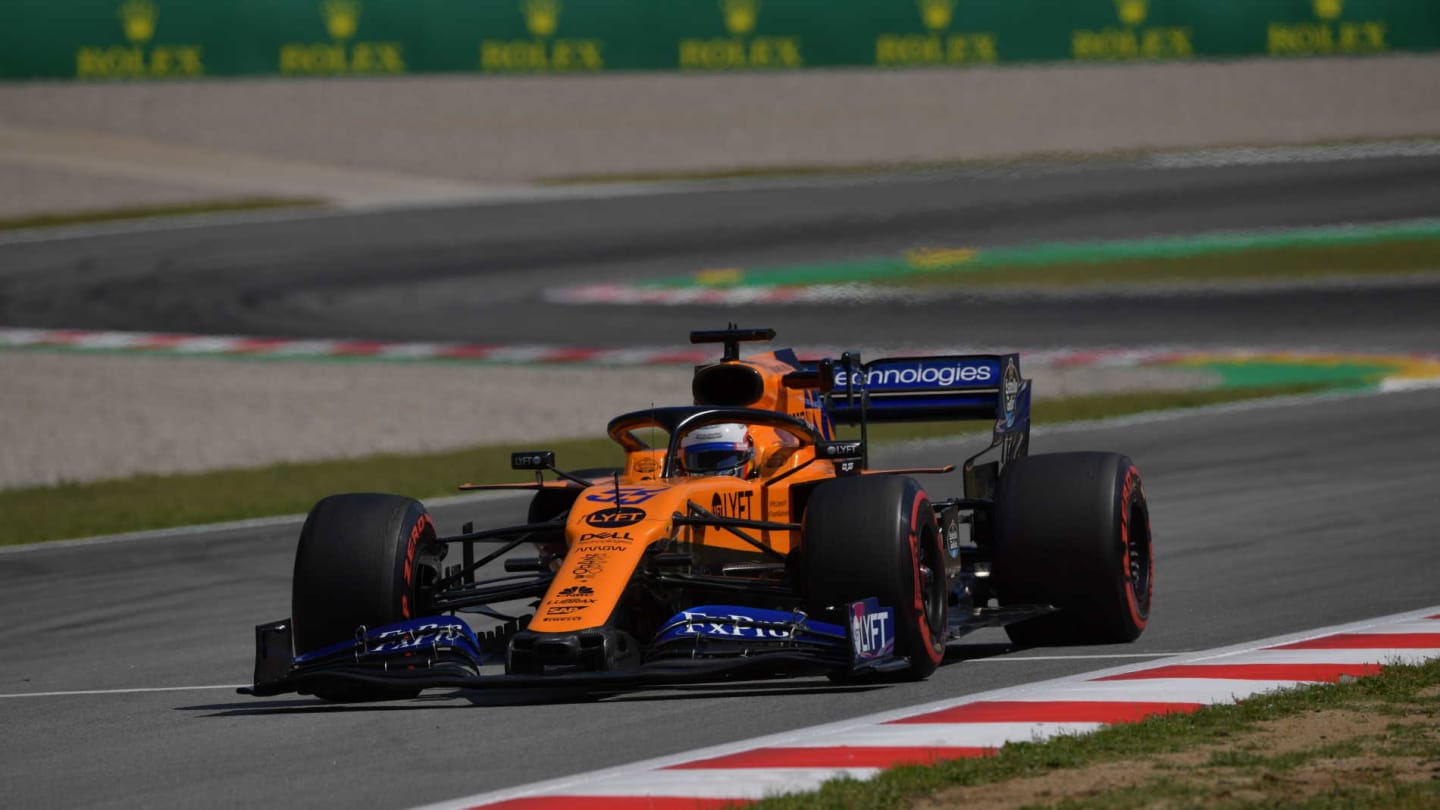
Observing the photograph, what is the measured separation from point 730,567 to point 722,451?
0.67 m

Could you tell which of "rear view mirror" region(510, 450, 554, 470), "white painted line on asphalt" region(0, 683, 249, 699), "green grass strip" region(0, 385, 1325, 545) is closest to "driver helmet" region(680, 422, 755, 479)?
"rear view mirror" region(510, 450, 554, 470)

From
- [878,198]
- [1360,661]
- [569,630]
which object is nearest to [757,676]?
[569,630]

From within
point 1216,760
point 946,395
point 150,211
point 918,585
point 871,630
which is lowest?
point 1216,760

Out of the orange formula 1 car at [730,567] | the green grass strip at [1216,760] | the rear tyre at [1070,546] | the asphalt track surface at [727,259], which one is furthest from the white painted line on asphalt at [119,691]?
the asphalt track surface at [727,259]

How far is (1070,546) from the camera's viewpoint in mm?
10633

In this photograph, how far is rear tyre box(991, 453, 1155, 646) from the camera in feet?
34.7

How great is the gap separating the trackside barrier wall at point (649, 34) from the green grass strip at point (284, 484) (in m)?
17.7

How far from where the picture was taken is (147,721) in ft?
30.8

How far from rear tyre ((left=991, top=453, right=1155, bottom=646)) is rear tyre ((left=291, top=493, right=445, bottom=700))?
2958 millimetres

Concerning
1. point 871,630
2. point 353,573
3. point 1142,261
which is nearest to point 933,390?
point 871,630

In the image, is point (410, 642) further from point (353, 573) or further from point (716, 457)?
point (716, 457)

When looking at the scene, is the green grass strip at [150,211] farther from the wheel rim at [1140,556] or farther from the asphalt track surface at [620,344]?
the wheel rim at [1140,556]

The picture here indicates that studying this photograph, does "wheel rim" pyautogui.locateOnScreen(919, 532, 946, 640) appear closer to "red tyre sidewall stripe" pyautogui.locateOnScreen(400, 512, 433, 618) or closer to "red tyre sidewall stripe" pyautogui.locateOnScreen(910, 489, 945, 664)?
"red tyre sidewall stripe" pyautogui.locateOnScreen(910, 489, 945, 664)

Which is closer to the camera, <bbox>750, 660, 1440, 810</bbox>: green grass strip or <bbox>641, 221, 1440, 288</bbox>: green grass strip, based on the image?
<bbox>750, 660, 1440, 810</bbox>: green grass strip
